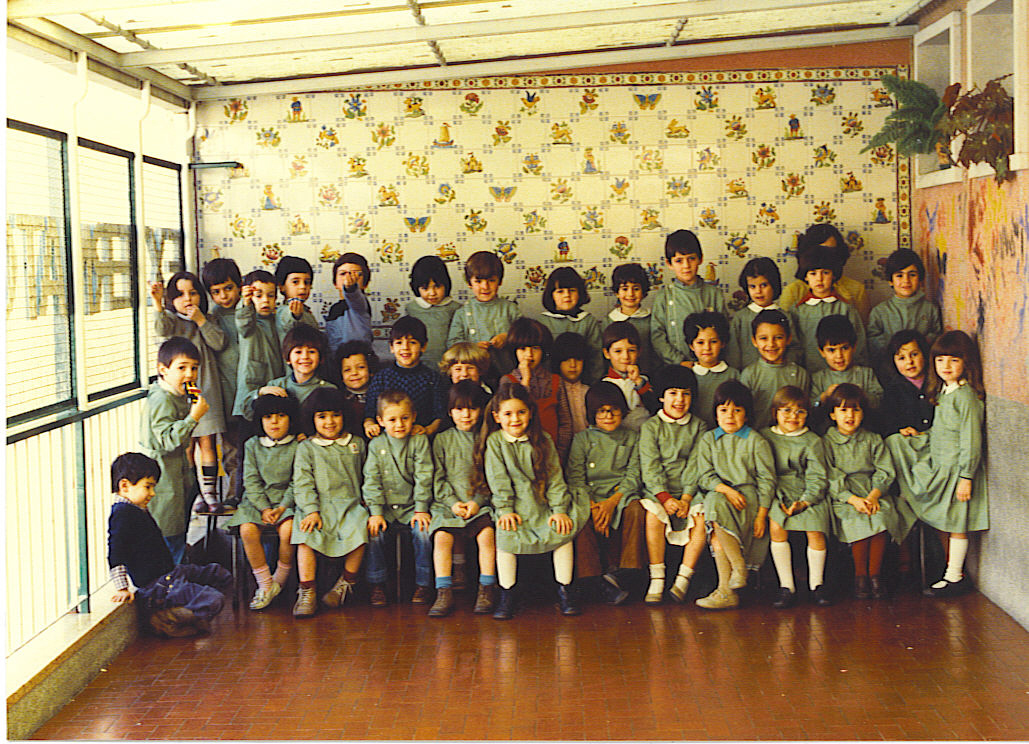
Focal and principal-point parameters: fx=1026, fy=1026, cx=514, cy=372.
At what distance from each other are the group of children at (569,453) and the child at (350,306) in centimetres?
35

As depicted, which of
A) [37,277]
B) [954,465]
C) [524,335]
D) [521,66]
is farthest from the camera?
[521,66]

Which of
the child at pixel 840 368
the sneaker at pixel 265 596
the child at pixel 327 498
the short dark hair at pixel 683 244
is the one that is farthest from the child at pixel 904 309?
the sneaker at pixel 265 596

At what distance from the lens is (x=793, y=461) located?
16.5 ft

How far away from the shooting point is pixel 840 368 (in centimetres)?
535

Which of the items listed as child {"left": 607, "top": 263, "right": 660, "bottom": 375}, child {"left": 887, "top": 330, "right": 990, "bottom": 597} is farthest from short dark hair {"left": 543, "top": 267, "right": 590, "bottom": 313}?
child {"left": 887, "top": 330, "right": 990, "bottom": 597}

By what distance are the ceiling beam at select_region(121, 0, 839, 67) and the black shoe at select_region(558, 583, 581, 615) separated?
2.78 metres

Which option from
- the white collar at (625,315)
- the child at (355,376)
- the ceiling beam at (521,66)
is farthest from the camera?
the ceiling beam at (521,66)

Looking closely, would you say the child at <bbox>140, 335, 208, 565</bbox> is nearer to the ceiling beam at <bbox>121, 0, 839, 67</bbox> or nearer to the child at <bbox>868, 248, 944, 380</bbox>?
the ceiling beam at <bbox>121, 0, 839, 67</bbox>

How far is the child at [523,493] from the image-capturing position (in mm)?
4859

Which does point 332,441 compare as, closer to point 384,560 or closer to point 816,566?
point 384,560

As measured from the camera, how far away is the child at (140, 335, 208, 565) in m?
4.82

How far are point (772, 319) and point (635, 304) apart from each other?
31.7 inches

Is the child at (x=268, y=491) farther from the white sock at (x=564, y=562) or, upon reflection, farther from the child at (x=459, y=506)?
the white sock at (x=564, y=562)

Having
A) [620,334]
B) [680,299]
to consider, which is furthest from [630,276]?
[620,334]
